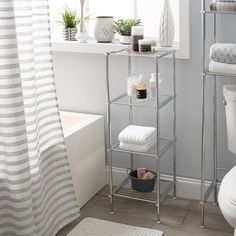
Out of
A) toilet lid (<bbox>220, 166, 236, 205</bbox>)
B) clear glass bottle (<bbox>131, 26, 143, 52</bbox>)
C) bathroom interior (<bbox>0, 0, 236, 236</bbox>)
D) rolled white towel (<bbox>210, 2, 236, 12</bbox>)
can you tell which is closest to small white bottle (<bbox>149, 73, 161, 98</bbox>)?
bathroom interior (<bbox>0, 0, 236, 236</bbox>)

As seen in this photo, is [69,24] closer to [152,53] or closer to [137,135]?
[152,53]

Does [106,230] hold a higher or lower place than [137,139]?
lower

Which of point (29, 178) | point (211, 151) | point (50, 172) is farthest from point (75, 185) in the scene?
point (211, 151)

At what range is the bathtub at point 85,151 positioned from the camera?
3215mm

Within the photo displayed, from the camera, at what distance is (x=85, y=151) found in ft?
11.0

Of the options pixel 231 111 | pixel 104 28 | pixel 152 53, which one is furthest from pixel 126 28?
pixel 231 111

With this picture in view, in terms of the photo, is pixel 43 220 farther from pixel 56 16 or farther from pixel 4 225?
pixel 56 16

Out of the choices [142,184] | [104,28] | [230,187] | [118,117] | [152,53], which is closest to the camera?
[230,187]

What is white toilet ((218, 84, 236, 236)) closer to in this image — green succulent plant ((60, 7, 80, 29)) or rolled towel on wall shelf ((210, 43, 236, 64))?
rolled towel on wall shelf ((210, 43, 236, 64))

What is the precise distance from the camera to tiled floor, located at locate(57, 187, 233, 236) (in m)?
3.06

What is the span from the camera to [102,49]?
3.39 meters

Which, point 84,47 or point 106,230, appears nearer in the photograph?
point 106,230

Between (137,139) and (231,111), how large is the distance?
1.82 feet

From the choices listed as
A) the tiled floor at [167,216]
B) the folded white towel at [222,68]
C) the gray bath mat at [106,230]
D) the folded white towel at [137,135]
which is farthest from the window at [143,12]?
the gray bath mat at [106,230]
